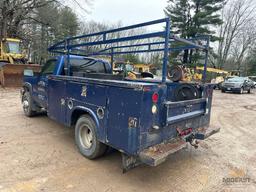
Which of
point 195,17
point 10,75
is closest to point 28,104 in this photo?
point 10,75

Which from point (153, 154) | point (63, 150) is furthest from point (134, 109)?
point (63, 150)

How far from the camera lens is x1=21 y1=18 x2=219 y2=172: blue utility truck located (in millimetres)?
2744

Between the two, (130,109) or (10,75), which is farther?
(10,75)

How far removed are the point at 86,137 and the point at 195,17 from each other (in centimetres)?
2696

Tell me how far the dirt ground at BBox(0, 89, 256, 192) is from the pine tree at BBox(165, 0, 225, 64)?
79.7 feet

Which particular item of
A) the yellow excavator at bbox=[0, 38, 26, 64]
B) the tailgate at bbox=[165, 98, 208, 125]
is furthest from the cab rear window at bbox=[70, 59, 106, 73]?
the yellow excavator at bbox=[0, 38, 26, 64]

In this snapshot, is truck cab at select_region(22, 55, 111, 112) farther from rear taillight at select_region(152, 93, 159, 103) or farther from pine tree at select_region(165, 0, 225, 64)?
pine tree at select_region(165, 0, 225, 64)

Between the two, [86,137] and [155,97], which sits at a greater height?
[155,97]

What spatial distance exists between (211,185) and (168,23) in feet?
8.17

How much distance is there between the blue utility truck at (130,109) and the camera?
2.74m

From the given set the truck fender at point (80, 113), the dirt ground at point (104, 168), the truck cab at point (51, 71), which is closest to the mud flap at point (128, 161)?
the dirt ground at point (104, 168)

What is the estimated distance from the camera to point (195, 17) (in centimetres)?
2677

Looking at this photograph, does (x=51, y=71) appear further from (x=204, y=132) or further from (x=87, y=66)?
(x=204, y=132)

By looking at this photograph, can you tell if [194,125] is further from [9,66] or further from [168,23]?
[9,66]
